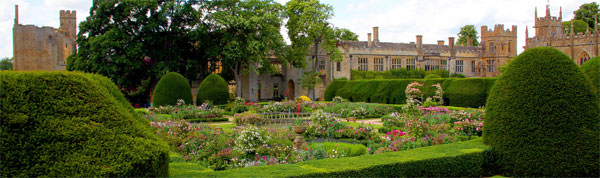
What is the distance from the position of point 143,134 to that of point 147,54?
2251cm

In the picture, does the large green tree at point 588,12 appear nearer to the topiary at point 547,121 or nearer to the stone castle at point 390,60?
the stone castle at point 390,60

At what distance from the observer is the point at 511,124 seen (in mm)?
5758

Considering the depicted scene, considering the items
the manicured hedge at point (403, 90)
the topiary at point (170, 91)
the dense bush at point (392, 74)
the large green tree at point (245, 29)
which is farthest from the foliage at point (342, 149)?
the dense bush at point (392, 74)

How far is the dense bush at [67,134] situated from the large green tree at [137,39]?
68.2 ft

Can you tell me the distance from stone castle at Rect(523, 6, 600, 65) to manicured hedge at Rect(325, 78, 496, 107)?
63.6ft

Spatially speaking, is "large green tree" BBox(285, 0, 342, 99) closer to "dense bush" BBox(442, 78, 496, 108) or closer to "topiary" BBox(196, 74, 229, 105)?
"topiary" BBox(196, 74, 229, 105)

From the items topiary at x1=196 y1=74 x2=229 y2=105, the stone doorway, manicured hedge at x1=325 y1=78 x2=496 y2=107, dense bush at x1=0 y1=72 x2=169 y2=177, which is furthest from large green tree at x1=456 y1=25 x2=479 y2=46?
dense bush at x1=0 y1=72 x2=169 y2=177

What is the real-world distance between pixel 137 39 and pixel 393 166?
22711mm

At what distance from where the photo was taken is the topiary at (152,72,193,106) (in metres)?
18.6

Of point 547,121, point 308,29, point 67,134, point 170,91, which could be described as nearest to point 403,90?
point 308,29

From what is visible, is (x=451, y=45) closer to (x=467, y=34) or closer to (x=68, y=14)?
(x=467, y=34)

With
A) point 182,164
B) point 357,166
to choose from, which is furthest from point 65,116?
point 357,166

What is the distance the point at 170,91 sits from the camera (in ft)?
61.4

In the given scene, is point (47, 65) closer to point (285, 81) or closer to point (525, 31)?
point (285, 81)
